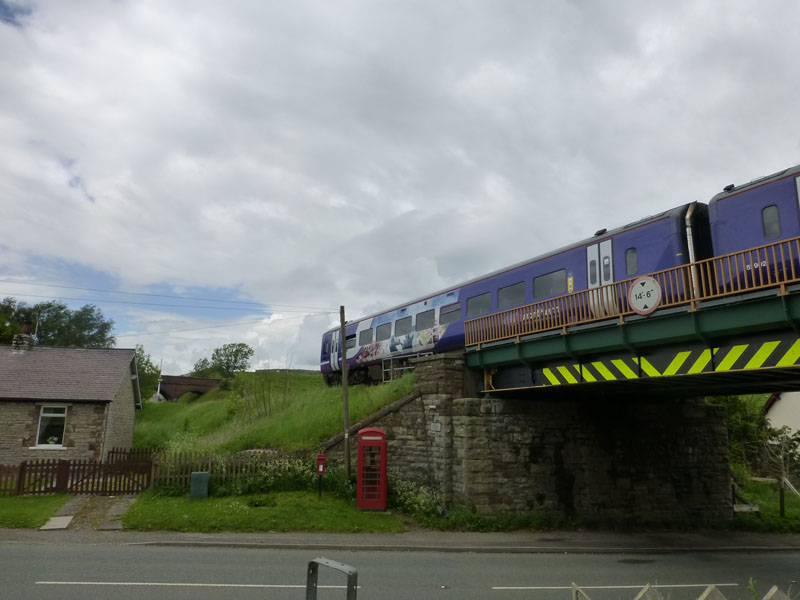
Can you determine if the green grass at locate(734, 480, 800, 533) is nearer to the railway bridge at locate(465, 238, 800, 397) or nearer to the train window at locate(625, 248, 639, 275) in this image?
the railway bridge at locate(465, 238, 800, 397)

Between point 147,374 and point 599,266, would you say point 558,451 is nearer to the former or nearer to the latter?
point 599,266

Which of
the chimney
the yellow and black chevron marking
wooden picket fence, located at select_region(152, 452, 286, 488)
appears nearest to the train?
the yellow and black chevron marking

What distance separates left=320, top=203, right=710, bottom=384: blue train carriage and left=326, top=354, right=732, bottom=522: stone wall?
3506 mm

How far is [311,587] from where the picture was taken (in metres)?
4.52

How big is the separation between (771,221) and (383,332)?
1715 cm

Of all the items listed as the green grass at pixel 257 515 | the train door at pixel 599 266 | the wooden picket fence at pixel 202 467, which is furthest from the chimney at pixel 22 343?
the train door at pixel 599 266

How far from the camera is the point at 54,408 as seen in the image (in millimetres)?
22344

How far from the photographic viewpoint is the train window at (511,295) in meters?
18.2

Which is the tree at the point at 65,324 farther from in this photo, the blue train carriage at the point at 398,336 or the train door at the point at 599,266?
the train door at the point at 599,266

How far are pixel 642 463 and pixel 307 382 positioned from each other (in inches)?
1436

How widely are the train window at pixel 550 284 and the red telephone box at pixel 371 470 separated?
21.3 ft

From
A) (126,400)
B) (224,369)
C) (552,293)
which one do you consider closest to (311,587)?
(552,293)

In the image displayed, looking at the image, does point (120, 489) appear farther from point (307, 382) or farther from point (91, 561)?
point (307, 382)

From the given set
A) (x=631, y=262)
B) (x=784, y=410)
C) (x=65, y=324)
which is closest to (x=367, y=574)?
(x=631, y=262)
